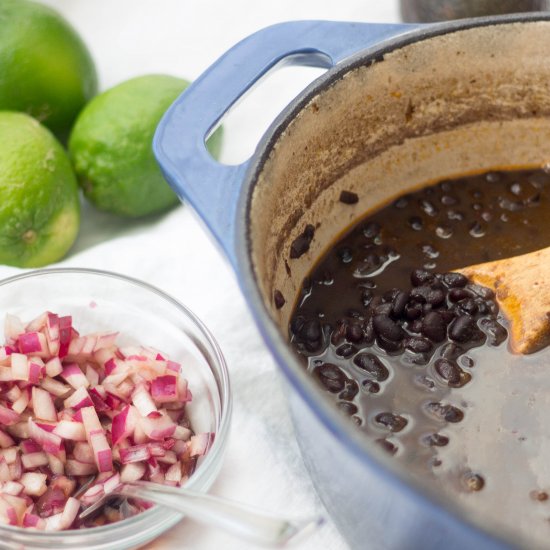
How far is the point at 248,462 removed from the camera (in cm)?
154

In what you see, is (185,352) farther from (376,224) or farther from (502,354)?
(502,354)

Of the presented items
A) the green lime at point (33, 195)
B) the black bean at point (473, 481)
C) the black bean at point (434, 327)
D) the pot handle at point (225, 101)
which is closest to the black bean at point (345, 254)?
the black bean at point (434, 327)

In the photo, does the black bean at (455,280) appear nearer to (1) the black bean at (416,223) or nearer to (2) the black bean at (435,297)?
(2) the black bean at (435,297)

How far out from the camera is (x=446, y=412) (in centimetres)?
131

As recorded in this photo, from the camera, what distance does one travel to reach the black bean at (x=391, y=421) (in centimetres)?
130

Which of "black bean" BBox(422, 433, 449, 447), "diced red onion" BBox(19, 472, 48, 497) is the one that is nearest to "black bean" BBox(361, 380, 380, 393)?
"black bean" BBox(422, 433, 449, 447)

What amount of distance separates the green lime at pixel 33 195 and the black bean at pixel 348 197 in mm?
589

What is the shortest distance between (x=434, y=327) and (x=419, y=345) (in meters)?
0.04

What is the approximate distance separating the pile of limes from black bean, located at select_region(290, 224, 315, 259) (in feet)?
1.56

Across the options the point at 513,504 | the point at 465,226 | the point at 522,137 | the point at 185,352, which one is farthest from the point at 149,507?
the point at 522,137

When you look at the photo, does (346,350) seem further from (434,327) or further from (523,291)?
(523,291)

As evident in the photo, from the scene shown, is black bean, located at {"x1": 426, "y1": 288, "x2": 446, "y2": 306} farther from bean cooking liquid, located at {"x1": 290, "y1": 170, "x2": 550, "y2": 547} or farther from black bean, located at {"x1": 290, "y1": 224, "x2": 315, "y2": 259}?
black bean, located at {"x1": 290, "y1": 224, "x2": 315, "y2": 259}

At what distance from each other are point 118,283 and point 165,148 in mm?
472

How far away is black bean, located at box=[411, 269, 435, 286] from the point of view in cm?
148
